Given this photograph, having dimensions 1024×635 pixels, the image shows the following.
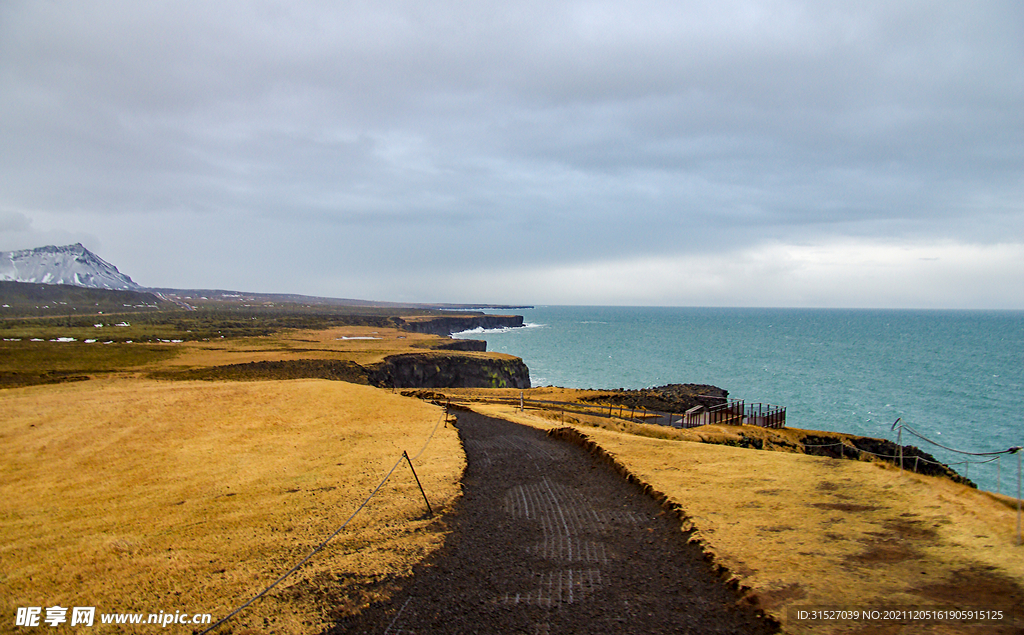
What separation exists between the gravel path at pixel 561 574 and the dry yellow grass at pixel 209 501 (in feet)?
3.03

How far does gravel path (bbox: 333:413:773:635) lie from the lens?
902 centimetres

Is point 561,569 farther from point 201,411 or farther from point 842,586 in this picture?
point 201,411

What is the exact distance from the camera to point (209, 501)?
15.1 metres

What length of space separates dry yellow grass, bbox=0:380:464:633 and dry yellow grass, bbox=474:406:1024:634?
7.06m

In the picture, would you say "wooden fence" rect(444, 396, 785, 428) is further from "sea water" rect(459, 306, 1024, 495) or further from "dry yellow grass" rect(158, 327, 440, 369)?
"dry yellow grass" rect(158, 327, 440, 369)

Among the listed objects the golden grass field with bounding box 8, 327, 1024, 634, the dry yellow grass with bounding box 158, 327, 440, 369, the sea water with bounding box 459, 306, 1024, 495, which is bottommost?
A: the sea water with bounding box 459, 306, 1024, 495

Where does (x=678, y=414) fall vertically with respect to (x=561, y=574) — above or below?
below

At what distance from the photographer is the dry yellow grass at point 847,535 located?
8727 millimetres

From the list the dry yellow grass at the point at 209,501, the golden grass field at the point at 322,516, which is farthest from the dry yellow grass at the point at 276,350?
the golden grass field at the point at 322,516

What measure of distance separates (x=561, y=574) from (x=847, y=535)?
6475mm

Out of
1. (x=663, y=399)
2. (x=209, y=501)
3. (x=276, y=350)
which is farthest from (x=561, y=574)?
(x=276, y=350)

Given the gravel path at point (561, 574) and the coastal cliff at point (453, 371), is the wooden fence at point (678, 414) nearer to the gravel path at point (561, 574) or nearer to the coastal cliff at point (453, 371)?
the coastal cliff at point (453, 371)

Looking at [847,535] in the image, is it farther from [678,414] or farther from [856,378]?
[856,378]

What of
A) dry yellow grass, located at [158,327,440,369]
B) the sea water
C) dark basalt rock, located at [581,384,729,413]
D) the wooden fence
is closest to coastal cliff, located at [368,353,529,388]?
dry yellow grass, located at [158,327,440,369]
